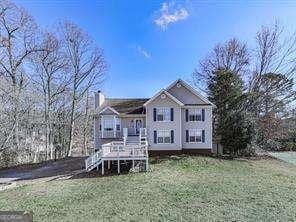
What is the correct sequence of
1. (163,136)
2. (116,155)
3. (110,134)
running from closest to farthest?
(116,155) → (163,136) → (110,134)

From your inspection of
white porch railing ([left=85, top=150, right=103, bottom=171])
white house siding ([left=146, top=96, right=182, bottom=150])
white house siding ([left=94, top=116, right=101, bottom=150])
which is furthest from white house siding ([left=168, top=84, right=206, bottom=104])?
white porch railing ([left=85, top=150, right=103, bottom=171])

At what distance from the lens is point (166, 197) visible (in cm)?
1437

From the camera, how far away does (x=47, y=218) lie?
466 inches

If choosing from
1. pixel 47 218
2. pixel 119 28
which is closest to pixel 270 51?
pixel 119 28

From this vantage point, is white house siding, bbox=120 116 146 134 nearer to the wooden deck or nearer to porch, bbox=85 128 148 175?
porch, bbox=85 128 148 175

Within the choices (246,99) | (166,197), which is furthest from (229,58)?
(166,197)

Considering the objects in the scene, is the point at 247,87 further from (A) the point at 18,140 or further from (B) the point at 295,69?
(A) the point at 18,140

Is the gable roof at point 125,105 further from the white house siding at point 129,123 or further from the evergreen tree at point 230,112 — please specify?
the evergreen tree at point 230,112

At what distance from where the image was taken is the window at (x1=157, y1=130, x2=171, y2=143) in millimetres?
26281

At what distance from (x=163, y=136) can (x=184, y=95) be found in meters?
4.08

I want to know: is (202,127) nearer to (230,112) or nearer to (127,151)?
(230,112)

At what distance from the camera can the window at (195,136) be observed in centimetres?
2722

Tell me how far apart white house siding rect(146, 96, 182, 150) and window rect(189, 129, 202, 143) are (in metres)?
1.41

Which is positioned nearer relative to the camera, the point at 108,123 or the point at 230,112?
the point at 108,123
